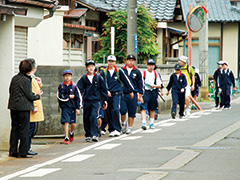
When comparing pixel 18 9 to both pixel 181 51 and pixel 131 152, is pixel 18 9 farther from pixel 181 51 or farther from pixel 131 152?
pixel 181 51

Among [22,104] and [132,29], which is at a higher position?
[132,29]

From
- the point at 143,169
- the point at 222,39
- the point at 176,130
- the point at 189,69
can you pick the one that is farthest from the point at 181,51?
the point at 143,169

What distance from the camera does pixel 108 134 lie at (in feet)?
48.0

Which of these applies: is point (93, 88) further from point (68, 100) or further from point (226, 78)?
point (226, 78)

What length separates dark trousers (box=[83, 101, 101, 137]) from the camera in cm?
1302

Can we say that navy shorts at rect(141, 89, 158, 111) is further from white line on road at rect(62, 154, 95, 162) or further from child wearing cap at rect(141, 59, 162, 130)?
white line on road at rect(62, 154, 95, 162)

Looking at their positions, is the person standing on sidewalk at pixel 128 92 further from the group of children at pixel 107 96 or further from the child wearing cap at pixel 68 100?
the child wearing cap at pixel 68 100

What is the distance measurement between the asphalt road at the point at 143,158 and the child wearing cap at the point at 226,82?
8121 mm

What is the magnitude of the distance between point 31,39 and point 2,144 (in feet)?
23.3

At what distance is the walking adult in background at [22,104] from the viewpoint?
1088cm

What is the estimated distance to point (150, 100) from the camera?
15727mm

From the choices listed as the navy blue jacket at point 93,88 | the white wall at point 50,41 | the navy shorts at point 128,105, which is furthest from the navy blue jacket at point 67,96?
the white wall at point 50,41

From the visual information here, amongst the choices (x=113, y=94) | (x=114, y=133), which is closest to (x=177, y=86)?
(x=113, y=94)

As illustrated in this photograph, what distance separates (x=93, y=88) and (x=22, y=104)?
2653mm
